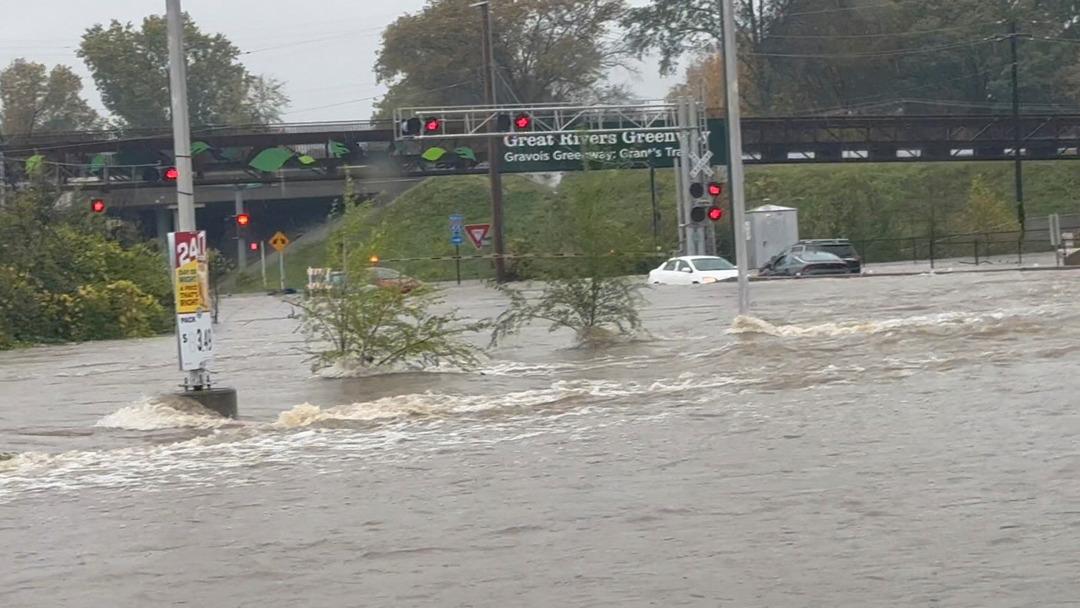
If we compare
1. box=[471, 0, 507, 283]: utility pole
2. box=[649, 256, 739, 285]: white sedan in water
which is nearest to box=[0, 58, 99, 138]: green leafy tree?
box=[471, 0, 507, 283]: utility pole

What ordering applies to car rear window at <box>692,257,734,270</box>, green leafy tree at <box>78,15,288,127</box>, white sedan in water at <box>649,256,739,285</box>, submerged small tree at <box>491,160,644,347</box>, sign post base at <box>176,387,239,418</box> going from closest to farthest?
sign post base at <box>176,387,239,418</box> < submerged small tree at <box>491,160,644,347</box> < white sedan in water at <box>649,256,739,285</box> < car rear window at <box>692,257,734,270</box> < green leafy tree at <box>78,15,288,127</box>

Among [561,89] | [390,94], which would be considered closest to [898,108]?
[561,89]

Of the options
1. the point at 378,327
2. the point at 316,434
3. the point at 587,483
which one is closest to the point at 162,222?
the point at 378,327

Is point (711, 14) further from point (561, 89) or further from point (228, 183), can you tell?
point (228, 183)

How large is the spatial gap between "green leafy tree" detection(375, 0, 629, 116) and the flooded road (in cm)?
7191

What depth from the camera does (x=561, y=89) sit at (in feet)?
321

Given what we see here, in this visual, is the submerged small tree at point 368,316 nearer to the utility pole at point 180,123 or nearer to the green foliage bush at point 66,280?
the utility pole at point 180,123

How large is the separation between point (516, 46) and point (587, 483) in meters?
84.8

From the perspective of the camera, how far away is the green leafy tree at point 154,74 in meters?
114

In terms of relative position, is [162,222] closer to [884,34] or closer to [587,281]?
[884,34]

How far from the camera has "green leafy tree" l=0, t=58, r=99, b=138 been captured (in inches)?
4973

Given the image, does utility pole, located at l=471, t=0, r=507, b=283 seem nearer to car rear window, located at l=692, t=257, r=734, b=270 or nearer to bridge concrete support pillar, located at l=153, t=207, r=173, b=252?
car rear window, located at l=692, t=257, r=734, b=270

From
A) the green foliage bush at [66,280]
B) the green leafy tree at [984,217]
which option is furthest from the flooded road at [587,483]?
the green leafy tree at [984,217]

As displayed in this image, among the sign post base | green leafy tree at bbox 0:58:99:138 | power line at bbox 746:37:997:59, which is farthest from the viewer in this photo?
green leafy tree at bbox 0:58:99:138
